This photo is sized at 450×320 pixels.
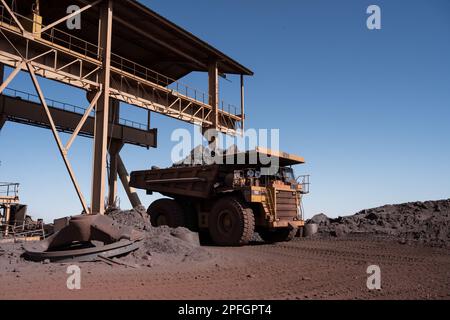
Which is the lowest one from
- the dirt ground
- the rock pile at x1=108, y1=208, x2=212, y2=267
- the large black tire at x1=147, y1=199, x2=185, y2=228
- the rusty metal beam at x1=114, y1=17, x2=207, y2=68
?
the dirt ground

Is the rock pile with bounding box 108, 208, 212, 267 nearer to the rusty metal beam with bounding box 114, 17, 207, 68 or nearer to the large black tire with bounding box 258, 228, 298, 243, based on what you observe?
the large black tire with bounding box 258, 228, 298, 243

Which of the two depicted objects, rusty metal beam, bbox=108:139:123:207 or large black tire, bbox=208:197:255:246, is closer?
large black tire, bbox=208:197:255:246

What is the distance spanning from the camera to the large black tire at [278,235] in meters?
13.8

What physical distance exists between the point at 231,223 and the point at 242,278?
17.8 ft

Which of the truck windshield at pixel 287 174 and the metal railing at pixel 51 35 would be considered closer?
the metal railing at pixel 51 35

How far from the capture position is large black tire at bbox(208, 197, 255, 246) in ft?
38.8

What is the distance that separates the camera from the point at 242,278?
6.88 metres

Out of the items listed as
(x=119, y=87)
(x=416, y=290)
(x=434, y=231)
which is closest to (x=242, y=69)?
(x=119, y=87)

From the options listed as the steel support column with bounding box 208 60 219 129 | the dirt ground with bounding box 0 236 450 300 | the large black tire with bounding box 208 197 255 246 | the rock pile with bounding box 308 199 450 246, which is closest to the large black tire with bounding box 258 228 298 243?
the large black tire with bounding box 208 197 255 246

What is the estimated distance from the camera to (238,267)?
8.20m

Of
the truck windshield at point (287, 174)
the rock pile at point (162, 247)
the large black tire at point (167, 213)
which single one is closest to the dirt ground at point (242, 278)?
the rock pile at point (162, 247)

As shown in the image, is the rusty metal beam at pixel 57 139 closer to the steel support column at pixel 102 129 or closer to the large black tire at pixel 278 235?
the steel support column at pixel 102 129

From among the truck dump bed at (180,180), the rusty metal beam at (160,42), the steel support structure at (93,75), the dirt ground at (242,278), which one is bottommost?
the dirt ground at (242,278)
